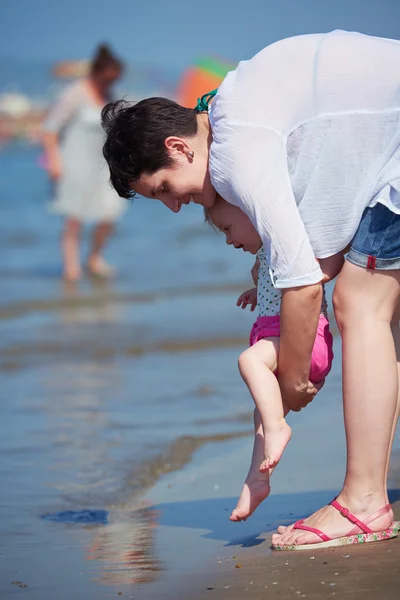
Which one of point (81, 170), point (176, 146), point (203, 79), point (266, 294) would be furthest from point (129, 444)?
point (203, 79)

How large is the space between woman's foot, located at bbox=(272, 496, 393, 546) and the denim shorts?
0.58m

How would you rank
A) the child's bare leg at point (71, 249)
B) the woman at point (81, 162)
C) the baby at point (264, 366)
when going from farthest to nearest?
the child's bare leg at point (71, 249) → the woman at point (81, 162) → the baby at point (264, 366)

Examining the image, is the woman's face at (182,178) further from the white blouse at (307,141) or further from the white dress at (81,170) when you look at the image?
the white dress at (81,170)

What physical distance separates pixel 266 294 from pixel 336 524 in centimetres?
64

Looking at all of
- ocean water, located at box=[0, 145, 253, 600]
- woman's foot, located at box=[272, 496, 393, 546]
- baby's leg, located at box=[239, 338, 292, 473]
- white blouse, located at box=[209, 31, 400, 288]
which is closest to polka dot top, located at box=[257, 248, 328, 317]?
baby's leg, located at box=[239, 338, 292, 473]

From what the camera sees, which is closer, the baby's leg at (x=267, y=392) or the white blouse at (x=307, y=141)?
the white blouse at (x=307, y=141)

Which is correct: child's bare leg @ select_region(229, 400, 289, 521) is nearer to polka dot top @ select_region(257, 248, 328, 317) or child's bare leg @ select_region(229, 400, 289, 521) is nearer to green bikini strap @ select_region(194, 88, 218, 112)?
polka dot top @ select_region(257, 248, 328, 317)

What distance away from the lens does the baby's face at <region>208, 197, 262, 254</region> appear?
2.66m

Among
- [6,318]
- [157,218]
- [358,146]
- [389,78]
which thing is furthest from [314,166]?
[157,218]

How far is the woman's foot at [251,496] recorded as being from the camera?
2.59 meters

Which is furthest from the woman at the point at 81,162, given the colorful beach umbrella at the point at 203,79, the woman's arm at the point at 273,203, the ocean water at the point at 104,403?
the woman's arm at the point at 273,203

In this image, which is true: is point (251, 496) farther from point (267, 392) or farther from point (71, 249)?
point (71, 249)

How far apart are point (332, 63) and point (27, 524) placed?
1.58 meters

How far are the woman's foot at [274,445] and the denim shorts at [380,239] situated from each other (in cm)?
45
